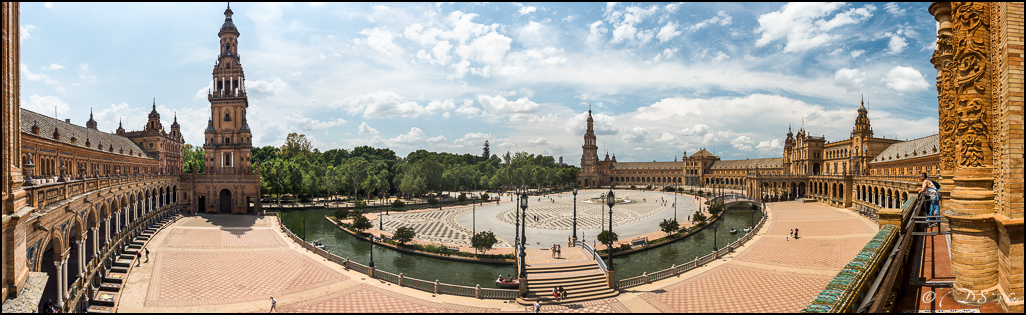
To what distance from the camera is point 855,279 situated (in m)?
7.40

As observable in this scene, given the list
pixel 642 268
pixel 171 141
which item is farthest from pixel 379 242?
pixel 171 141

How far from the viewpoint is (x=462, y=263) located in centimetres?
2745

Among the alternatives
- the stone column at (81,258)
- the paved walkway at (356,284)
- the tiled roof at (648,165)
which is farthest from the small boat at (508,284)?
the tiled roof at (648,165)

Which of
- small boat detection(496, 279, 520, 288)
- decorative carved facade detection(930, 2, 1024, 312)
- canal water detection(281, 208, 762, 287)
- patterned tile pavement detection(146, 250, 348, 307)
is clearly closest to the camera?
decorative carved facade detection(930, 2, 1024, 312)

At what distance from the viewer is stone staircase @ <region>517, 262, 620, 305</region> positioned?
61.3 feet

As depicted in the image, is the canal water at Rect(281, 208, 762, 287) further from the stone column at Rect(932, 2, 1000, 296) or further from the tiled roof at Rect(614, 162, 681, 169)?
the tiled roof at Rect(614, 162, 681, 169)

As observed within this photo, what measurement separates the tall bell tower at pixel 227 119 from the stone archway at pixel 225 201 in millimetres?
2417

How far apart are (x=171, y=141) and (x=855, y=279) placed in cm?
7236

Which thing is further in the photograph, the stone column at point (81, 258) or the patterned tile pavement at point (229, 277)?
the patterned tile pavement at point (229, 277)

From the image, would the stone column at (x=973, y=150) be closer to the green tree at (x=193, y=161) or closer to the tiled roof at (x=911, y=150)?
the tiled roof at (x=911, y=150)

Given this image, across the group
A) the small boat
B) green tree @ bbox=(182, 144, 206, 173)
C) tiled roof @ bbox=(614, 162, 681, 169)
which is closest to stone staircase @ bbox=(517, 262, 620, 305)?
the small boat

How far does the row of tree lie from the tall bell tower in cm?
222

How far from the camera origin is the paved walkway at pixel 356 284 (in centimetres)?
1750

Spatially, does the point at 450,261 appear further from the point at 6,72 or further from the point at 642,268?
the point at 6,72
